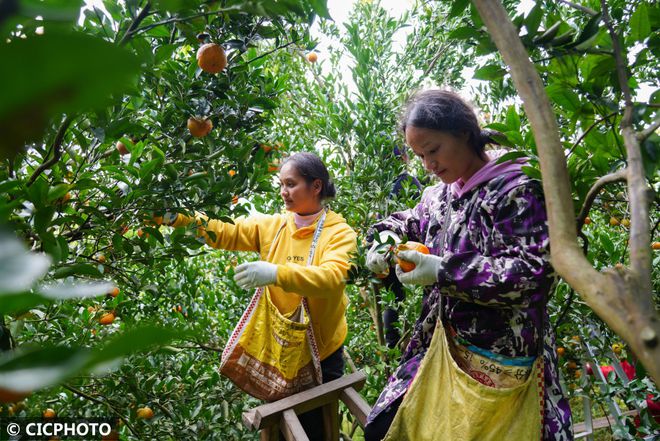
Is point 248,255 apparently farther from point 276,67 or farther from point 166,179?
point 166,179

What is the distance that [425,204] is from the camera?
1971 millimetres

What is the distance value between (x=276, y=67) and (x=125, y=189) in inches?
103

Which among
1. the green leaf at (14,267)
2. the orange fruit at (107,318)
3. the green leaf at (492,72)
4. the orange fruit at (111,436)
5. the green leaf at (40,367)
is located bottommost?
the orange fruit at (111,436)

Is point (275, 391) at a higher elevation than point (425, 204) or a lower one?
lower

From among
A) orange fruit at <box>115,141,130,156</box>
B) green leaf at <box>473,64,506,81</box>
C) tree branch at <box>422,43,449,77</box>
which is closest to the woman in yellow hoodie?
orange fruit at <box>115,141,130,156</box>

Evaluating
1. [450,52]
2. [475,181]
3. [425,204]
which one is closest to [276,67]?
[450,52]

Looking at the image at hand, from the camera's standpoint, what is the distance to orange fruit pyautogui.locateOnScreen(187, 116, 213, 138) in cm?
160

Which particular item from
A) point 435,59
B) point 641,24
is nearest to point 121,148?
point 641,24

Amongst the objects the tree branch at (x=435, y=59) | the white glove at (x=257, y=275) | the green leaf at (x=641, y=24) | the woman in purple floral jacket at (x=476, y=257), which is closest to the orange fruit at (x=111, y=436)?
the white glove at (x=257, y=275)

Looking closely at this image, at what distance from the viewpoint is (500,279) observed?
1457mm

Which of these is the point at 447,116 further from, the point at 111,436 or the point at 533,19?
the point at 111,436

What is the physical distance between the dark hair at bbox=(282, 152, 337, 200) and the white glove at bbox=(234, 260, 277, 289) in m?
0.55

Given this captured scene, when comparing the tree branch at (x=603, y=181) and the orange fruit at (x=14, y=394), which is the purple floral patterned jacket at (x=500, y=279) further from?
the orange fruit at (x=14, y=394)

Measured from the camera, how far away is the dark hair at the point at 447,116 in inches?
65.9
